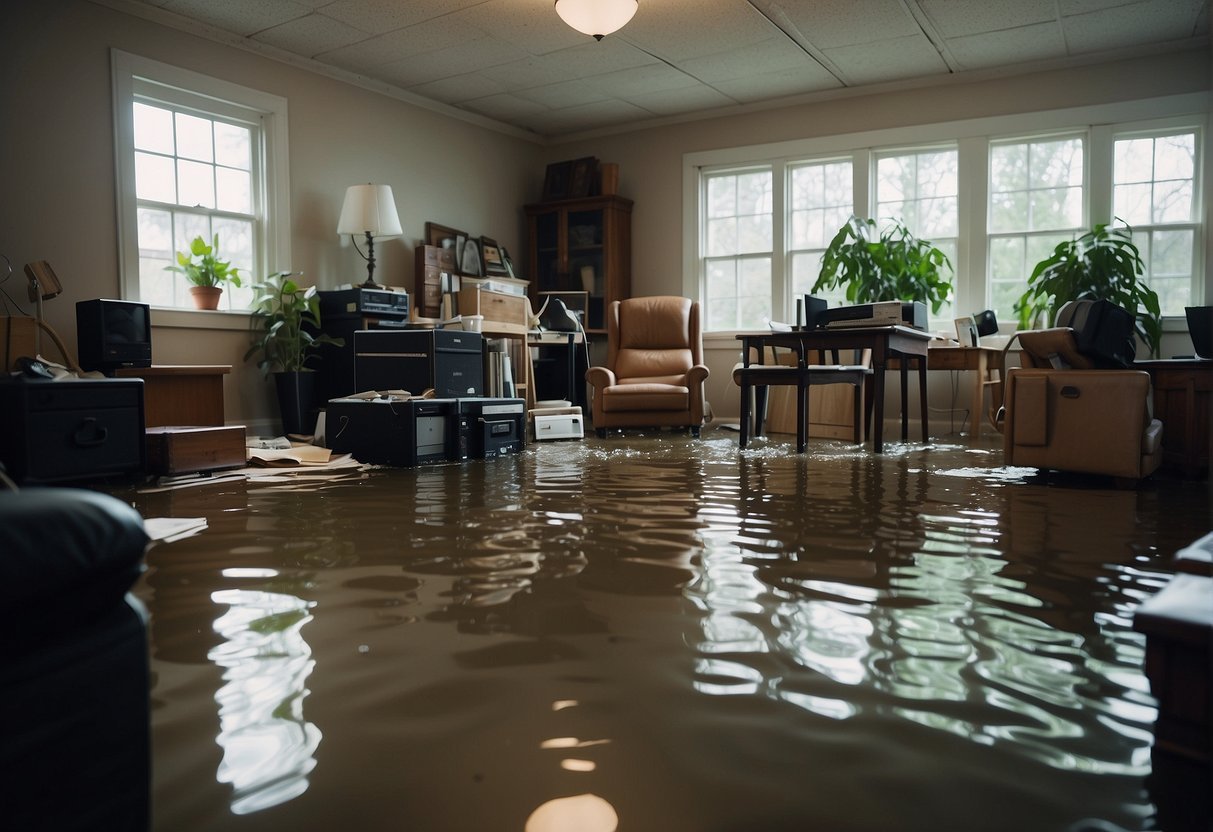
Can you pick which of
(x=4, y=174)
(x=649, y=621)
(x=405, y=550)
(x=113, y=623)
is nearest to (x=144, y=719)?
(x=113, y=623)

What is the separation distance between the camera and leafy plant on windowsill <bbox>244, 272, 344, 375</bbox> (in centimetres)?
557

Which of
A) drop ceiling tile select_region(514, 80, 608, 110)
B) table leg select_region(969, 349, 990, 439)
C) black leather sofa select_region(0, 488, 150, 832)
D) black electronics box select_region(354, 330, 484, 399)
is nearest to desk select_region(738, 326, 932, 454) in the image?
table leg select_region(969, 349, 990, 439)

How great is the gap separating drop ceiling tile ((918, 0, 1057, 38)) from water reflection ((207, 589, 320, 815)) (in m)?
5.37

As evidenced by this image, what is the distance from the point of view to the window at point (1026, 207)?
253 inches

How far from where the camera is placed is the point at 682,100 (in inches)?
286

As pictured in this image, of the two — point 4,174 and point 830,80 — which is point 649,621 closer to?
point 4,174

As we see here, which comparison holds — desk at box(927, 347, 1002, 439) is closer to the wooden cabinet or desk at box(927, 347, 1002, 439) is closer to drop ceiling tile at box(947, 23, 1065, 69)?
drop ceiling tile at box(947, 23, 1065, 69)

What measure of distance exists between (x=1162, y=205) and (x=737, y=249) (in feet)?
10.8

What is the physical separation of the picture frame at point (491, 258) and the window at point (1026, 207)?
13.5 ft

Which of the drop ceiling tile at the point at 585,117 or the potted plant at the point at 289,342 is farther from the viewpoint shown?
the drop ceiling tile at the point at 585,117

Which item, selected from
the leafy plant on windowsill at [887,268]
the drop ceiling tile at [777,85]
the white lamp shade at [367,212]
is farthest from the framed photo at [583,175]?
the leafy plant on windowsill at [887,268]

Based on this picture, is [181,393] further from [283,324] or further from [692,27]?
[692,27]

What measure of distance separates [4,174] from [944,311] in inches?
255

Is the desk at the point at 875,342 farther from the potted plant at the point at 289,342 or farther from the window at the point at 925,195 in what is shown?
the potted plant at the point at 289,342
